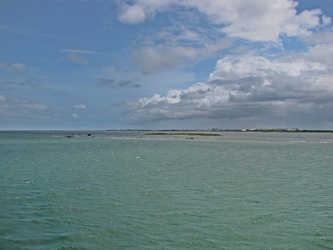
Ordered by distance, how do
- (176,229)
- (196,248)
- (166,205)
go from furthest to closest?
(166,205) → (176,229) → (196,248)

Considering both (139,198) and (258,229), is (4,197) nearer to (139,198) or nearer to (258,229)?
(139,198)

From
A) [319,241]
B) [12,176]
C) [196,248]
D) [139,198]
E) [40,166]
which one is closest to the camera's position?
[196,248]

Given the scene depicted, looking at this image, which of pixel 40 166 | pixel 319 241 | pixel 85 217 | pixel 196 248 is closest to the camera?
pixel 196 248

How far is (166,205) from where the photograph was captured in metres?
22.2

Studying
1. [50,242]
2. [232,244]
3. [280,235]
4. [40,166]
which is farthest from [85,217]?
[40,166]

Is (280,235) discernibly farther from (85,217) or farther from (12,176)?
(12,176)

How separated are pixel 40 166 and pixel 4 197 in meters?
18.9

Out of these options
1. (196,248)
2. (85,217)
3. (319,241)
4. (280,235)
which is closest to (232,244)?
(196,248)

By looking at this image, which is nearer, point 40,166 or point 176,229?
point 176,229

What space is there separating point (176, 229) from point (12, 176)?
23342 millimetres

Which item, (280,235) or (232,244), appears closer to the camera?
(232,244)

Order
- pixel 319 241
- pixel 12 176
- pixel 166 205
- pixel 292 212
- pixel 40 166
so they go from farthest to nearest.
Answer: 1. pixel 40 166
2. pixel 12 176
3. pixel 166 205
4. pixel 292 212
5. pixel 319 241

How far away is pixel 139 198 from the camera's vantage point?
24.2 meters

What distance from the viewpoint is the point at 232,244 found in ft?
50.8
